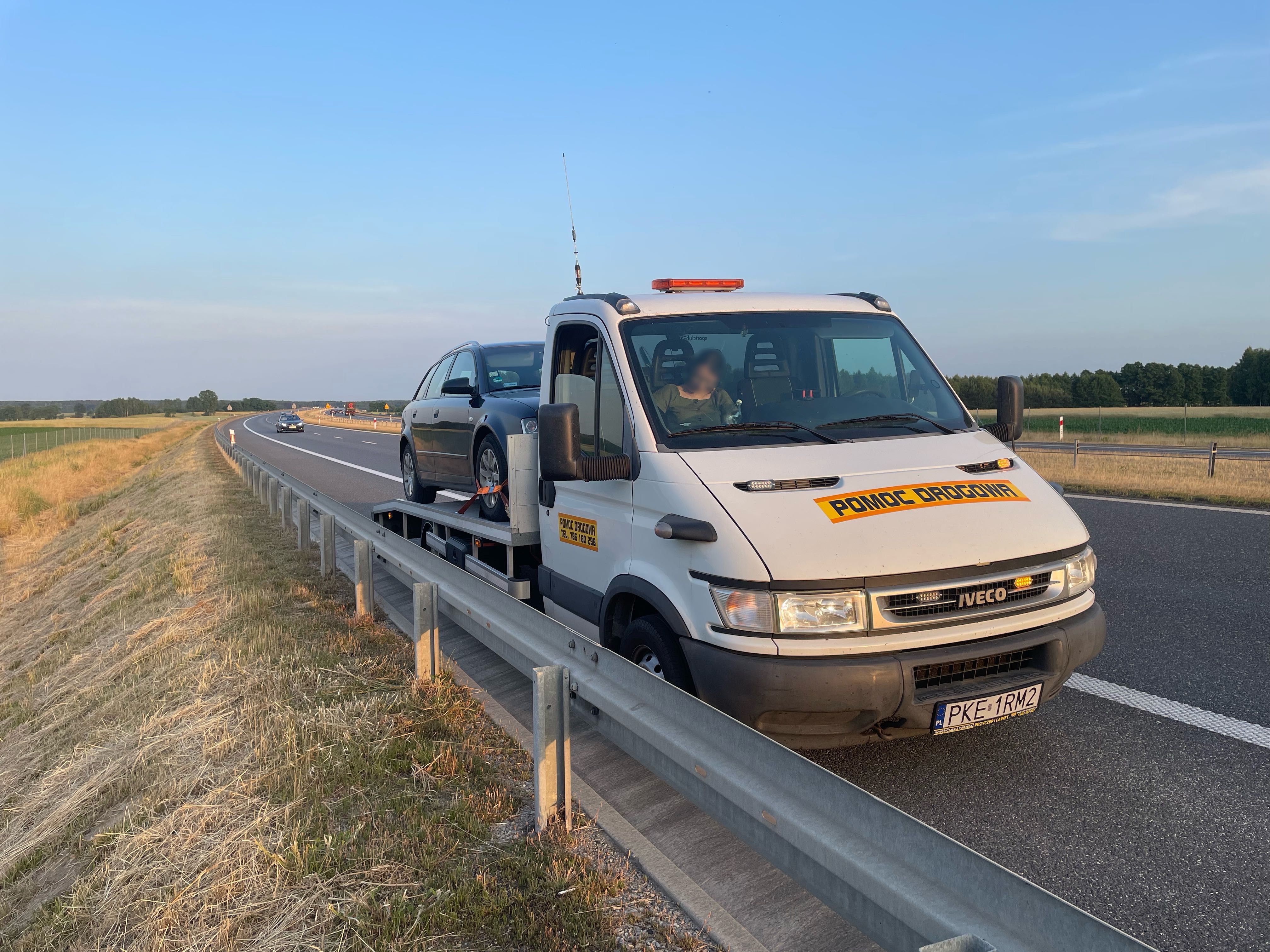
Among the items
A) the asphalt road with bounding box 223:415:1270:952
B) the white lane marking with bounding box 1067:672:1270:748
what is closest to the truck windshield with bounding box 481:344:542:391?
the asphalt road with bounding box 223:415:1270:952

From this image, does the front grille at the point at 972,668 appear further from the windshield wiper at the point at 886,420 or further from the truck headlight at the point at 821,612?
the windshield wiper at the point at 886,420

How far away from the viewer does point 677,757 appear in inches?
106

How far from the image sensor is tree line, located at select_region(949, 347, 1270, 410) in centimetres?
8069

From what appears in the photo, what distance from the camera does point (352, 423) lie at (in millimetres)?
70562

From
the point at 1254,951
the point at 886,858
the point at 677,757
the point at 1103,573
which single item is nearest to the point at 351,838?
the point at 677,757

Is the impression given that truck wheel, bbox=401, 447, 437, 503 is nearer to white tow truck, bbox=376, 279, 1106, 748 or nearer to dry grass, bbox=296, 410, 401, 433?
white tow truck, bbox=376, 279, 1106, 748

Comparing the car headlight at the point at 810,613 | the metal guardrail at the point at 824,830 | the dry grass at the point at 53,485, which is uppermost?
the car headlight at the point at 810,613

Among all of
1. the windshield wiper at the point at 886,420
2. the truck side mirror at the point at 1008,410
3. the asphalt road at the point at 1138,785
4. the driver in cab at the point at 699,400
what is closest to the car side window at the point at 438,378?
the driver in cab at the point at 699,400

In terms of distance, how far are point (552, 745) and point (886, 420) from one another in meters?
2.32

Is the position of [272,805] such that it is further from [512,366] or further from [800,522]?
[512,366]

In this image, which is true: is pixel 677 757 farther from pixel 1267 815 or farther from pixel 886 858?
pixel 1267 815

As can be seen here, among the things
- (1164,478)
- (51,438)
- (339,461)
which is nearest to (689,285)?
(1164,478)

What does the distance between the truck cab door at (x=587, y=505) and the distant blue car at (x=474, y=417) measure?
1115mm

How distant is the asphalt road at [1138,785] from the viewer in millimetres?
3020
